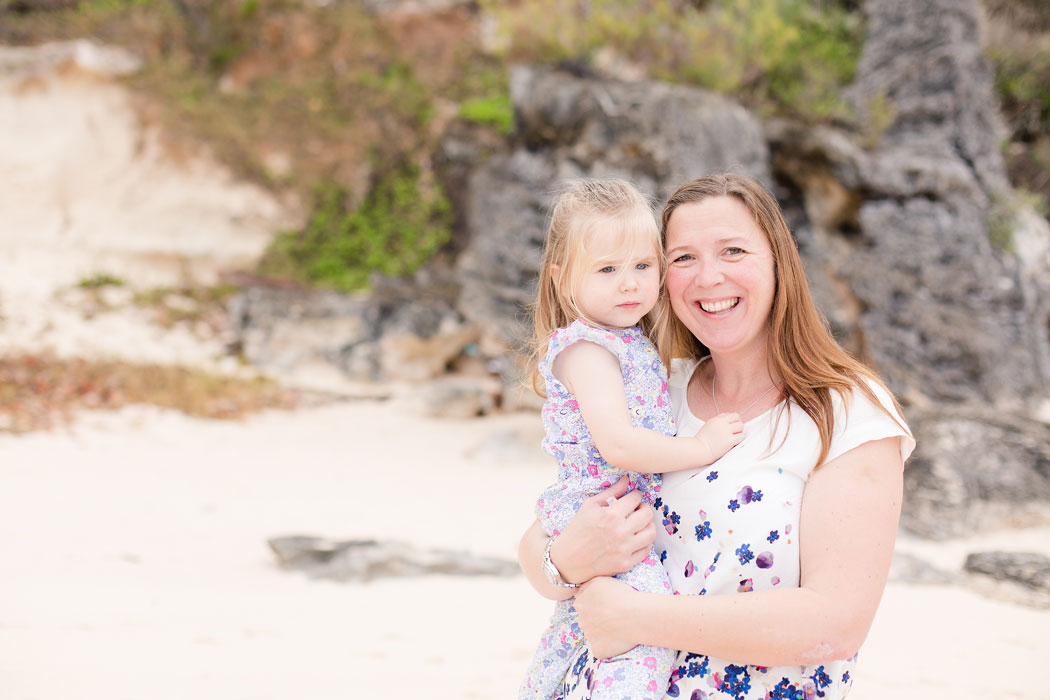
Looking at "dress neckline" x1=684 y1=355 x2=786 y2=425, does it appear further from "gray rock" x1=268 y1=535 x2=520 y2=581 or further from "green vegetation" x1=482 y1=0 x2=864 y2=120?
"green vegetation" x1=482 y1=0 x2=864 y2=120

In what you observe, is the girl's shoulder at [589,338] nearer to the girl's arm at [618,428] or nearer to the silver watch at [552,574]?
the girl's arm at [618,428]

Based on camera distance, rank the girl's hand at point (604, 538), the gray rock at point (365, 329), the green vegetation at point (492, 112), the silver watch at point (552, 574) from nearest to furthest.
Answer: the girl's hand at point (604, 538) < the silver watch at point (552, 574) < the gray rock at point (365, 329) < the green vegetation at point (492, 112)

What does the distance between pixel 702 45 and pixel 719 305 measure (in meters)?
6.91

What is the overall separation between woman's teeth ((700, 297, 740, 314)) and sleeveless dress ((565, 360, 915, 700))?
0.85ft

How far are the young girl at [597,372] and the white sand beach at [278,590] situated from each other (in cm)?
181

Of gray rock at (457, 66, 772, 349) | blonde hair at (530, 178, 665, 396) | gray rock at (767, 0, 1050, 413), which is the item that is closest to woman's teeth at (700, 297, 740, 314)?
blonde hair at (530, 178, 665, 396)

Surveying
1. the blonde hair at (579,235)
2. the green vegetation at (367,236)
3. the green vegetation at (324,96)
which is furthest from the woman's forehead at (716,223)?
the green vegetation at (367,236)

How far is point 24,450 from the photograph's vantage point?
258 inches

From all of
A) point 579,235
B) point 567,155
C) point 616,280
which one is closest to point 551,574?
point 616,280

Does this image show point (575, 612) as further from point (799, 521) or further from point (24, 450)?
point (24, 450)

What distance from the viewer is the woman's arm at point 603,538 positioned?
170 cm

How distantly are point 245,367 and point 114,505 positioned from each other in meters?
4.08

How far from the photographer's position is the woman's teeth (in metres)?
1.77

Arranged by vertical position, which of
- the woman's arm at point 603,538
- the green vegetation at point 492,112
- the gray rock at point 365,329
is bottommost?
the gray rock at point 365,329
